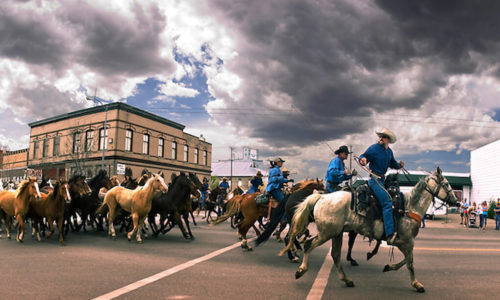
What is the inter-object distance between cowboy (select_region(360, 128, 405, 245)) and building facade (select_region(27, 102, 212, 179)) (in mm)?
32623

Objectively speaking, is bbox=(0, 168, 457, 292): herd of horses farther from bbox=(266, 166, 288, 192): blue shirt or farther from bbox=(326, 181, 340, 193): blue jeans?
bbox=(266, 166, 288, 192): blue shirt

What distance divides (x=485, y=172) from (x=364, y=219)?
131 feet

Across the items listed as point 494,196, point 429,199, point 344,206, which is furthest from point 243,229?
point 494,196

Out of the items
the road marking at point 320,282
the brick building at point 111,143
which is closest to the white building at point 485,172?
the road marking at point 320,282

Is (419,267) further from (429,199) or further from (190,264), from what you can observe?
(190,264)

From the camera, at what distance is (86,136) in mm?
40312

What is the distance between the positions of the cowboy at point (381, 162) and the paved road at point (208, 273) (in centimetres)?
148

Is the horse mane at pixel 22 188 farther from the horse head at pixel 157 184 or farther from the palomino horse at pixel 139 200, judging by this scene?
the horse head at pixel 157 184

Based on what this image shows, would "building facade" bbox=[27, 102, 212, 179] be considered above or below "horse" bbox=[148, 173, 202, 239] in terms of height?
above

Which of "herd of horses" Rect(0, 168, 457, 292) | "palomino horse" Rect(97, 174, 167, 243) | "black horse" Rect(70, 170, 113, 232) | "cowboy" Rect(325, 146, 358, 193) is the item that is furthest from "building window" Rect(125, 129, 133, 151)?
"cowboy" Rect(325, 146, 358, 193)

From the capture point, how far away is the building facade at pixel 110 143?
3800 centimetres

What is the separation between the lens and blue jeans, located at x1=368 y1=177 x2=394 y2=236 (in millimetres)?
5875

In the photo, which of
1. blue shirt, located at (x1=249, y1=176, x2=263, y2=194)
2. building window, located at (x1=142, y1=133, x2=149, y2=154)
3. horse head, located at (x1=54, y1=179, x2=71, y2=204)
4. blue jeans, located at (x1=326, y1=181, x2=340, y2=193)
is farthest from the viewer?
building window, located at (x1=142, y1=133, x2=149, y2=154)

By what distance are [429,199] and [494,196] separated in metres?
35.4
